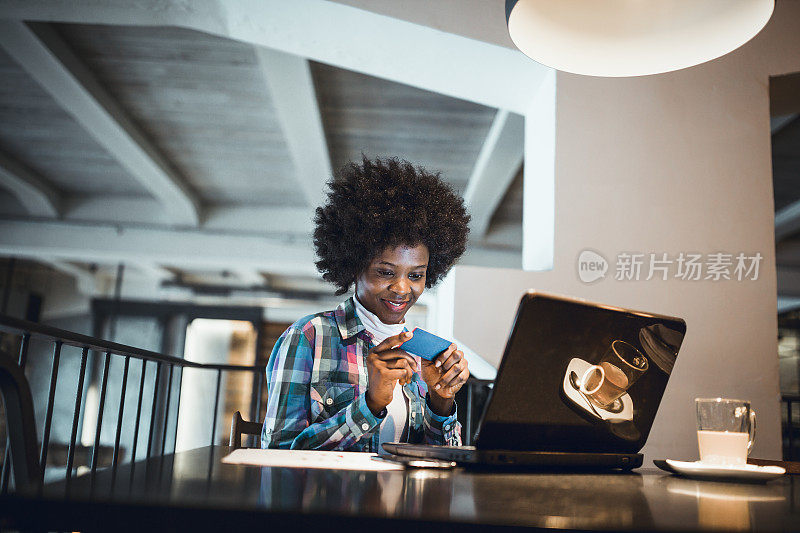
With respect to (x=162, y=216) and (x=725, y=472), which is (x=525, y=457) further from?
(x=162, y=216)

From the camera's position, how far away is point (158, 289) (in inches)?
318

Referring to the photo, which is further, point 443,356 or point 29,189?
point 29,189

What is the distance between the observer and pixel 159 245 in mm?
6328

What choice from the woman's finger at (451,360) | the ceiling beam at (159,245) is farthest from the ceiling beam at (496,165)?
the woman's finger at (451,360)

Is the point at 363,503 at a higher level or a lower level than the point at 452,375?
lower

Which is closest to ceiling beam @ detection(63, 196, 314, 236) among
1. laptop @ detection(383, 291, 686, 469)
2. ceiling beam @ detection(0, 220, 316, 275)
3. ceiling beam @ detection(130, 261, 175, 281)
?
ceiling beam @ detection(0, 220, 316, 275)

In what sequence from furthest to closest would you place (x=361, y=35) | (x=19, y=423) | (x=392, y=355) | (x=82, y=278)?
(x=82, y=278) < (x=361, y=35) < (x=392, y=355) < (x=19, y=423)

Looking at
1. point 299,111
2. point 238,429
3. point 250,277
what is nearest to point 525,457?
point 238,429

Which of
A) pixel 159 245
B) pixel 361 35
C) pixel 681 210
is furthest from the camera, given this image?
pixel 159 245

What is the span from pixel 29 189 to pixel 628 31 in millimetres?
5734

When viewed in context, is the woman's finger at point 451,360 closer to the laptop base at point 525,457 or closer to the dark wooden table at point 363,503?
the laptop base at point 525,457

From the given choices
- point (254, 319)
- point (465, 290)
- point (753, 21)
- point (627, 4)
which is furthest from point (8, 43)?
point (254, 319)

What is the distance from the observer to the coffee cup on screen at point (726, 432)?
1.01 m

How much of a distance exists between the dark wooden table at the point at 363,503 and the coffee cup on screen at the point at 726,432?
0.22 metres
